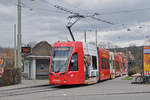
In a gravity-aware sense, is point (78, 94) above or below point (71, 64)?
below

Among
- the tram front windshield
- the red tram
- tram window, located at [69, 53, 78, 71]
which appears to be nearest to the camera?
the red tram

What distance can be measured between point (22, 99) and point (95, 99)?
3.57m

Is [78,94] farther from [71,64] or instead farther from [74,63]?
[74,63]

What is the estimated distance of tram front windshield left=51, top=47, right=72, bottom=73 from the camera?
18766mm

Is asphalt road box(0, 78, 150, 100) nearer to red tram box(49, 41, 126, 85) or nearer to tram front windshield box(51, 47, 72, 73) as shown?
red tram box(49, 41, 126, 85)

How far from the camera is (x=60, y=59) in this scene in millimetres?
19047

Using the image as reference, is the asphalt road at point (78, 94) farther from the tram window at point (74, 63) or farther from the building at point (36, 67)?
the building at point (36, 67)

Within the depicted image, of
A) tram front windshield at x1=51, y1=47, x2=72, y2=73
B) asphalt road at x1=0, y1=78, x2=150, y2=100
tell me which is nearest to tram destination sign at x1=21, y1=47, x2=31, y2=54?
tram front windshield at x1=51, y1=47, x2=72, y2=73

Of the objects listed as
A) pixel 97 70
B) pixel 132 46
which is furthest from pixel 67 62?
pixel 132 46

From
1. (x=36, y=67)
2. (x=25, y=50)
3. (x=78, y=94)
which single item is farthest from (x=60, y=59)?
(x=36, y=67)

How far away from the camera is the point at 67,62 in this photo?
A: 18.8m

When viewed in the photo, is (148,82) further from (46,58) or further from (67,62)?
(46,58)

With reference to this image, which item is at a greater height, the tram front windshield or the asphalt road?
the tram front windshield

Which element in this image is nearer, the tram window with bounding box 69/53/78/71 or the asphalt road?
the asphalt road
